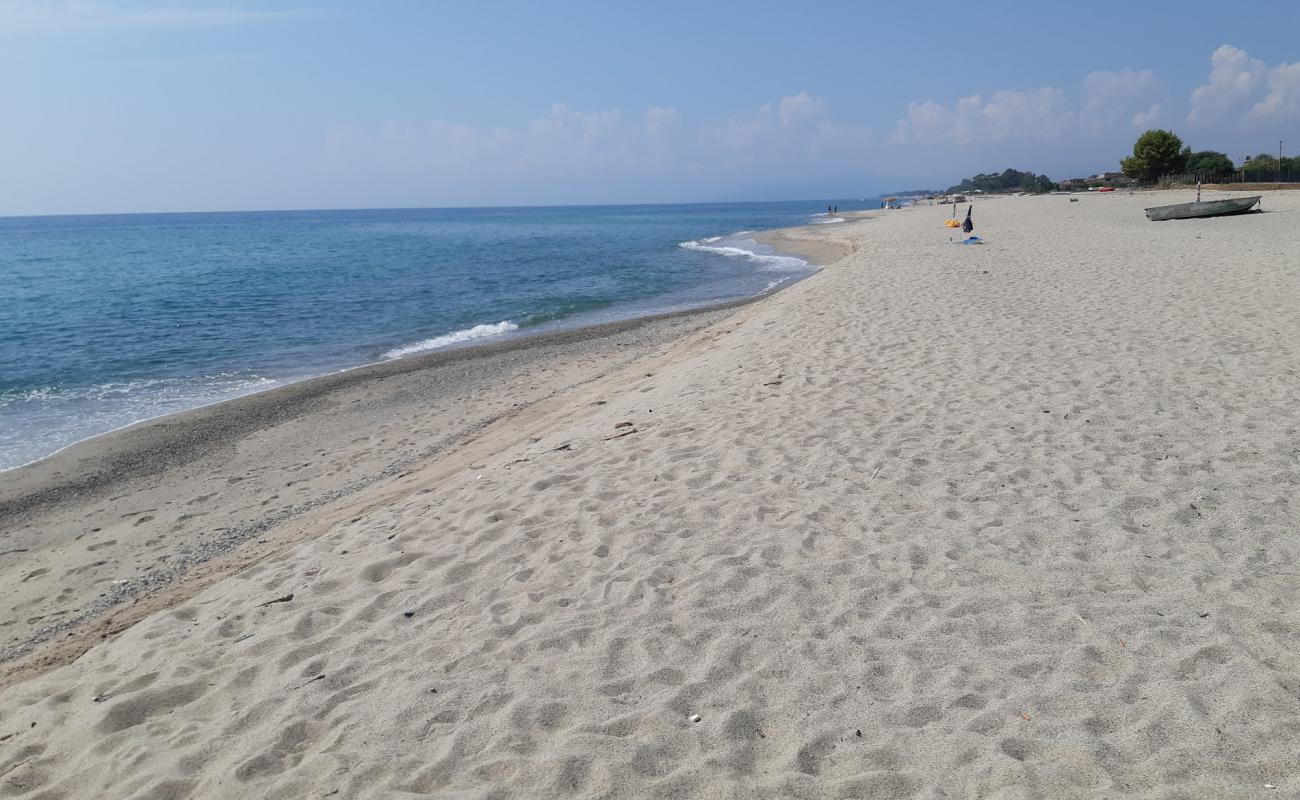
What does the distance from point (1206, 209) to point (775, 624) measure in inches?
1171

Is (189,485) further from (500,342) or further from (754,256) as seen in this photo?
(754,256)

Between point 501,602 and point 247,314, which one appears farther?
point 247,314

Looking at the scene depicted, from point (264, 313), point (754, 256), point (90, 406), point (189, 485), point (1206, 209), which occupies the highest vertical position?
point (1206, 209)

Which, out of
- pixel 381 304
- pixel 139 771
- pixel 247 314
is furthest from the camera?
pixel 381 304

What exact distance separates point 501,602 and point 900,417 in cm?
409

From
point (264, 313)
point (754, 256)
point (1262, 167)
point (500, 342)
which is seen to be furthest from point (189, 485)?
point (1262, 167)

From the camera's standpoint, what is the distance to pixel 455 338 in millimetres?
18172

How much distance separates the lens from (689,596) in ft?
13.4

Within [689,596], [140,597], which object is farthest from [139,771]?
[140,597]

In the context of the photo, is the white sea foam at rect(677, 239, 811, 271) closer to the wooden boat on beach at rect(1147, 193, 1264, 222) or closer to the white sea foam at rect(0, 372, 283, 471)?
the wooden boat on beach at rect(1147, 193, 1264, 222)

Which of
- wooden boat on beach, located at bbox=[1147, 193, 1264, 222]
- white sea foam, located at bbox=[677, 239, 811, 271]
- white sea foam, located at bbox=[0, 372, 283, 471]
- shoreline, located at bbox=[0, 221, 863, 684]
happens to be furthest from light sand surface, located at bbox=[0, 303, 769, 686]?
wooden boat on beach, located at bbox=[1147, 193, 1264, 222]

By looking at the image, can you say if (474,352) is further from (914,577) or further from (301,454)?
(914,577)

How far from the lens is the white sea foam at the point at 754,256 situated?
30984mm

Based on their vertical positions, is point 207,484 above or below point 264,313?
below
